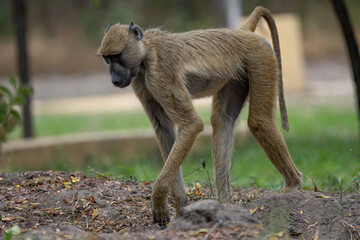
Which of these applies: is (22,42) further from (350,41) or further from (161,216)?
(161,216)

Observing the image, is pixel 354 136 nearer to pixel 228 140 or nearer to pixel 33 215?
pixel 228 140

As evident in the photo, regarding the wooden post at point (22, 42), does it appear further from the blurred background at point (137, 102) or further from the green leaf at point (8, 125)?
the green leaf at point (8, 125)

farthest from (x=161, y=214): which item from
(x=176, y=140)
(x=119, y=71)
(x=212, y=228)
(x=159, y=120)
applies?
(x=119, y=71)

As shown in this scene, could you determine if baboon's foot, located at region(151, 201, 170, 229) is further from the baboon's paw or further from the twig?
the twig

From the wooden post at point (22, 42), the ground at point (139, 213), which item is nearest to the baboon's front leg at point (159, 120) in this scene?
the ground at point (139, 213)

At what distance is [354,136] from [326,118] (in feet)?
10.1

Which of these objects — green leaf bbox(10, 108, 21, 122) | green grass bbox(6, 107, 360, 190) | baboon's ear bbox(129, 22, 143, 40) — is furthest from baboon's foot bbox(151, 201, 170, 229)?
green leaf bbox(10, 108, 21, 122)

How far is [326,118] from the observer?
14336 millimetres

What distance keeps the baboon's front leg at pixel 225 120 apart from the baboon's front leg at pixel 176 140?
91 centimetres

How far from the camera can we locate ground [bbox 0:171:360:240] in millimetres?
4348

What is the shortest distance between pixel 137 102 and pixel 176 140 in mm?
17432

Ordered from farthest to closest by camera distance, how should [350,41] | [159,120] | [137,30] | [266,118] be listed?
[350,41] → [266,118] → [159,120] → [137,30]

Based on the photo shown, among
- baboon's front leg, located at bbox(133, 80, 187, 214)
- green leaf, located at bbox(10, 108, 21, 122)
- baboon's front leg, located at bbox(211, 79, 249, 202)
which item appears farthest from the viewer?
green leaf, located at bbox(10, 108, 21, 122)

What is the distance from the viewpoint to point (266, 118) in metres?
5.96
